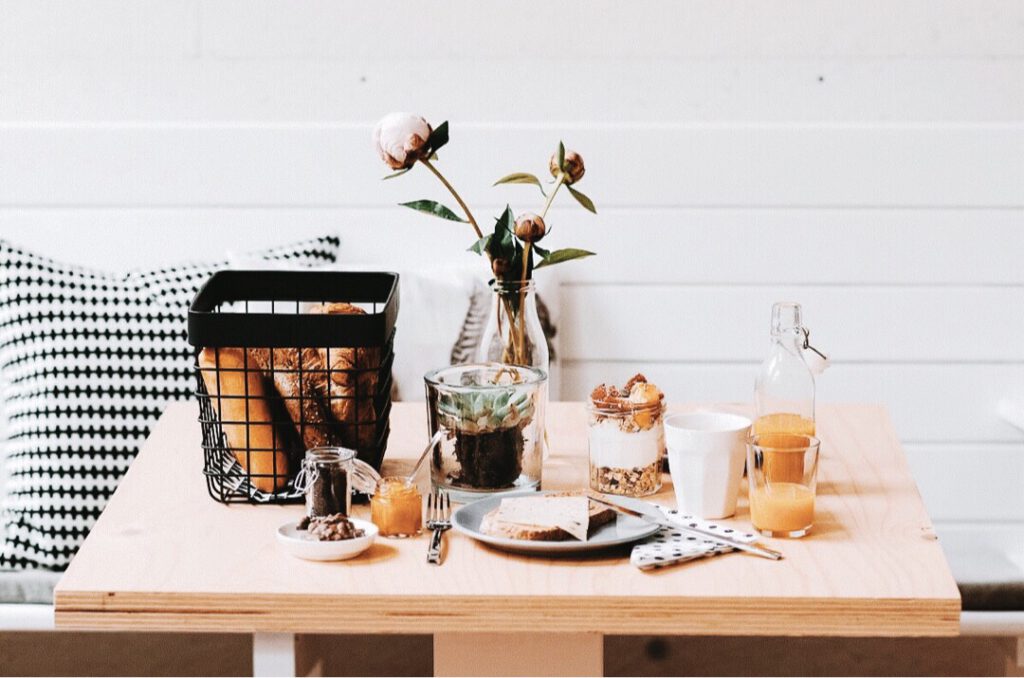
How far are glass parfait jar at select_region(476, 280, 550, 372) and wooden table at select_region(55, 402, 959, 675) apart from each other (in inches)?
9.8

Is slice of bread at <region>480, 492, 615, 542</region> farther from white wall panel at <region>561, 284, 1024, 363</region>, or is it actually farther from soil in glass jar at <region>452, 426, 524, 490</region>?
white wall panel at <region>561, 284, 1024, 363</region>

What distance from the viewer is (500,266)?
1.38 meters

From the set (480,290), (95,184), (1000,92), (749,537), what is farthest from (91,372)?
(1000,92)

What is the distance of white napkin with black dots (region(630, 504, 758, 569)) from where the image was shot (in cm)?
113

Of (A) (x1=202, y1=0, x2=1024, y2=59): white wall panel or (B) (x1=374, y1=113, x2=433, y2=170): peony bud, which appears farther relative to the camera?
(A) (x1=202, y1=0, x2=1024, y2=59): white wall panel

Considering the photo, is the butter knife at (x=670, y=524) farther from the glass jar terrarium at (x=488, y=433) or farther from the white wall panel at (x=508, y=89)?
the white wall panel at (x=508, y=89)

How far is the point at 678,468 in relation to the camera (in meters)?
1.27

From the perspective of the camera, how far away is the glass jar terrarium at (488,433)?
4.24ft

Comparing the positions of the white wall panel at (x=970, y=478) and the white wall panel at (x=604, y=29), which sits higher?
the white wall panel at (x=604, y=29)

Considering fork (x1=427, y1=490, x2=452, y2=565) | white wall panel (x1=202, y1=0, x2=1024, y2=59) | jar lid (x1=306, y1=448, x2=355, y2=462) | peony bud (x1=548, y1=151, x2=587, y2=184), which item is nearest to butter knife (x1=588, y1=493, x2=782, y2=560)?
fork (x1=427, y1=490, x2=452, y2=565)

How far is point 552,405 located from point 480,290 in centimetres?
40

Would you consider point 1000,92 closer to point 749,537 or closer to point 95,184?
point 749,537

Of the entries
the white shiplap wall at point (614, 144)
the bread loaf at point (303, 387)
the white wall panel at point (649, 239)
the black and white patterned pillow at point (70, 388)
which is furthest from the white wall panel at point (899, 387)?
the bread loaf at point (303, 387)

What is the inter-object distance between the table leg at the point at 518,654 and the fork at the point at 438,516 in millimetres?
83
